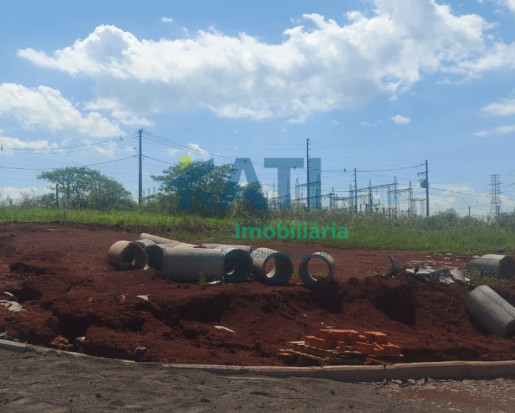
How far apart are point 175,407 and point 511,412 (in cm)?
372

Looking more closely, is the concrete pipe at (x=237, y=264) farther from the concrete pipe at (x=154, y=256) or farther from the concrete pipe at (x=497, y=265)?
the concrete pipe at (x=497, y=265)

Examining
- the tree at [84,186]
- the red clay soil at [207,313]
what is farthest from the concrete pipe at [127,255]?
the tree at [84,186]

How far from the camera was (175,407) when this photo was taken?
5.09 m

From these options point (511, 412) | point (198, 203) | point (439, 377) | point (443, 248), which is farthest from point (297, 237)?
point (511, 412)

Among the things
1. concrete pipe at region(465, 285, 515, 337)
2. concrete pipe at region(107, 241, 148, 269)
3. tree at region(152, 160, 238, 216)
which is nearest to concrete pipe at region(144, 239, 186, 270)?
concrete pipe at region(107, 241, 148, 269)

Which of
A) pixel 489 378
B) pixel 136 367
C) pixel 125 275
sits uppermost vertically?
pixel 125 275

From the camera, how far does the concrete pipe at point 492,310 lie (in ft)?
32.2

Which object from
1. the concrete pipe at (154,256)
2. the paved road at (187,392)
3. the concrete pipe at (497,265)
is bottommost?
the paved road at (187,392)

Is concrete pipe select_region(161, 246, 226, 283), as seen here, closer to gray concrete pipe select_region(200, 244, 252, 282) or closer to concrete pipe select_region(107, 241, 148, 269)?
gray concrete pipe select_region(200, 244, 252, 282)

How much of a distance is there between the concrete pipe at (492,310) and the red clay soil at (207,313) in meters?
0.21

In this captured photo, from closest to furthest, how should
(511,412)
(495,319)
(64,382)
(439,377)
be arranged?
(64,382) → (511,412) → (439,377) → (495,319)

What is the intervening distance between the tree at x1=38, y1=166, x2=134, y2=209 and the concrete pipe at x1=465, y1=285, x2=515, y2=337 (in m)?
29.7

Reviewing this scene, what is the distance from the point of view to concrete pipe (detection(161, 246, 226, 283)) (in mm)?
10508

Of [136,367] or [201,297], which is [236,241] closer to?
[201,297]
